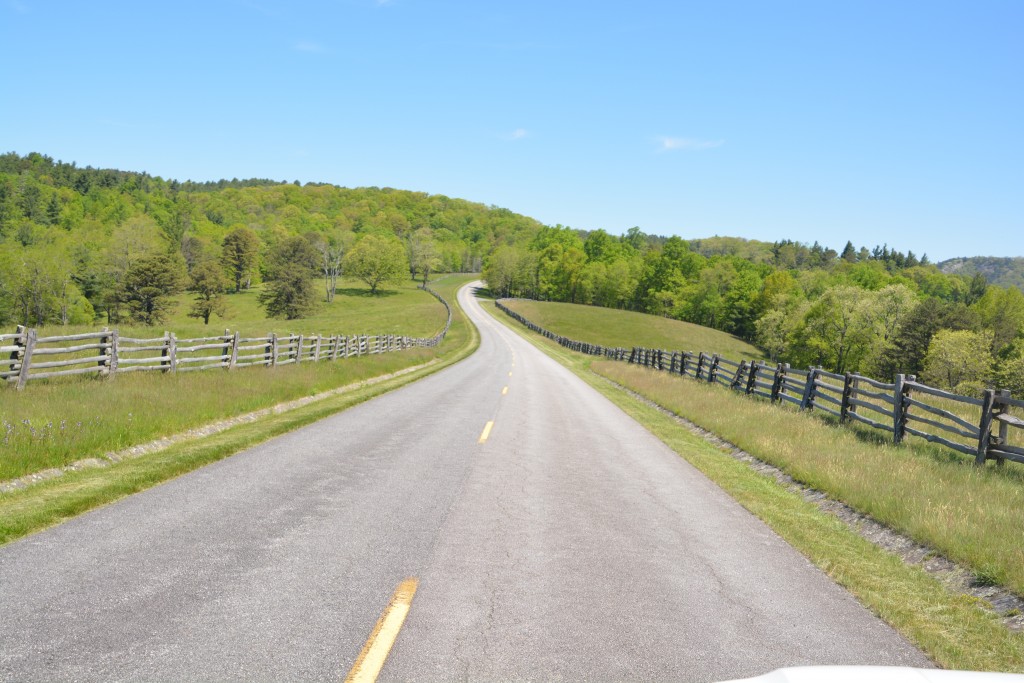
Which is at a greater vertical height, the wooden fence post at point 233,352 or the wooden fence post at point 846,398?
the wooden fence post at point 846,398

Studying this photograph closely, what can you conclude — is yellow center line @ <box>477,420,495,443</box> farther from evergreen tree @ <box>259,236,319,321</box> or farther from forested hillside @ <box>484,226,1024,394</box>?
evergreen tree @ <box>259,236,319,321</box>

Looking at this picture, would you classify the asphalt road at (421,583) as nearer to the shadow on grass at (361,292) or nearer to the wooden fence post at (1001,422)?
the wooden fence post at (1001,422)

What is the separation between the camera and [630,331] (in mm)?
92875

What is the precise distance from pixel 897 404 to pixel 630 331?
80.3 meters

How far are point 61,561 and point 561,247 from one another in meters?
136

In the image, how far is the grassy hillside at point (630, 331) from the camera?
87.9 meters

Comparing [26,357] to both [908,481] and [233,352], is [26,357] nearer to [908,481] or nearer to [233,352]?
[233,352]

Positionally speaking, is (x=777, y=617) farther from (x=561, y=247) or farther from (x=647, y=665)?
(x=561, y=247)

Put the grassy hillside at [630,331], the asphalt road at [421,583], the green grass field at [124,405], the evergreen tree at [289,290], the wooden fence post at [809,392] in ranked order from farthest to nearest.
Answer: the grassy hillside at [630,331], the evergreen tree at [289,290], the wooden fence post at [809,392], the green grass field at [124,405], the asphalt road at [421,583]

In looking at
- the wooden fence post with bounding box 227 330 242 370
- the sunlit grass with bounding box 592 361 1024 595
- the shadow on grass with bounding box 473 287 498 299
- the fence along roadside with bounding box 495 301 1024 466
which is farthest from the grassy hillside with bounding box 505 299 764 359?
the sunlit grass with bounding box 592 361 1024 595

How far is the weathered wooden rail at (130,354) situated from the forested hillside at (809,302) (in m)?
52.4

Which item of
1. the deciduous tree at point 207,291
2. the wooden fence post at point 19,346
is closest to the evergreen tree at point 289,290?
the deciduous tree at point 207,291

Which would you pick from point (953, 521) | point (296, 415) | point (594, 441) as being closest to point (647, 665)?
point (953, 521)

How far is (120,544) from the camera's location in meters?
5.60
